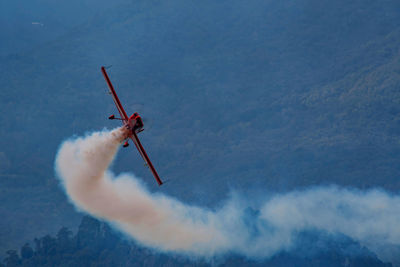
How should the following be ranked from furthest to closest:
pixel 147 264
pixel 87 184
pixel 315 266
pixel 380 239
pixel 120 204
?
pixel 147 264, pixel 315 266, pixel 380 239, pixel 120 204, pixel 87 184

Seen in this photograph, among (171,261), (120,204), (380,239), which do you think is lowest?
(380,239)

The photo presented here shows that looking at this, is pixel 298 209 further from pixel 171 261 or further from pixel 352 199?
pixel 171 261

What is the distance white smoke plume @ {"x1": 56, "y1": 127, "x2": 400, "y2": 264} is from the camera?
101938 mm

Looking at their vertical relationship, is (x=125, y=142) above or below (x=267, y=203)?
below

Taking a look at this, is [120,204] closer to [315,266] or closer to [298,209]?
[298,209]

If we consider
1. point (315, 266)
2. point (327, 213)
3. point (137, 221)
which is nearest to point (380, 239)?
point (327, 213)

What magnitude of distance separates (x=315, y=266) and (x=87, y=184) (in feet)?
279

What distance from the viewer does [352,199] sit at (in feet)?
548

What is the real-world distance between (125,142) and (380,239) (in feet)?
242

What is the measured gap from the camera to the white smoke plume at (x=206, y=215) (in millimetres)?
101938

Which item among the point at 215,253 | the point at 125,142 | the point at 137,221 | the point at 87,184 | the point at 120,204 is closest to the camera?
the point at 125,142

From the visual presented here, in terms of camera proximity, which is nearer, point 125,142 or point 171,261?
point 125,142

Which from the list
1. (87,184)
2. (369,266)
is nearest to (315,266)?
(369,266)

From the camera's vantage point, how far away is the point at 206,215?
5822 inches
